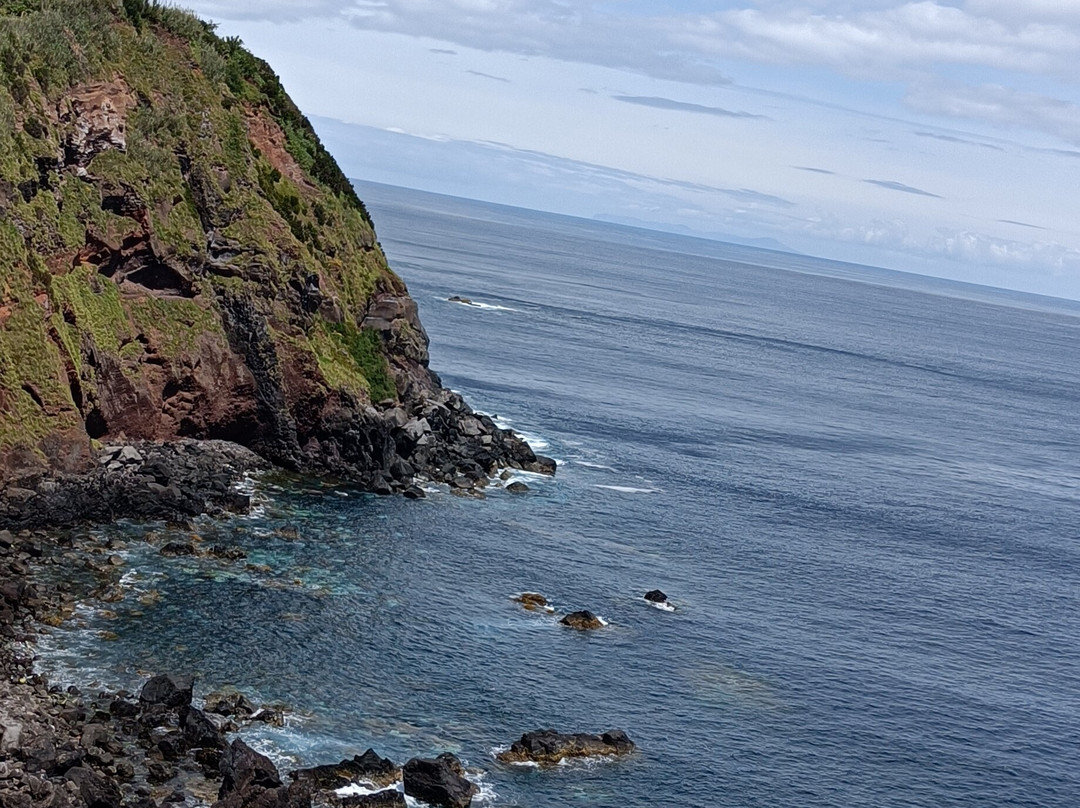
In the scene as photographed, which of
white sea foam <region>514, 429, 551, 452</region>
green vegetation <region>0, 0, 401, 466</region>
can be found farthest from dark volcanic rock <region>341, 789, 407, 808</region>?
white sea foam <region>514, 429, 551, 452</region>

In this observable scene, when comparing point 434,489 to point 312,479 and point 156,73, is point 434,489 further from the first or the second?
point 156,73

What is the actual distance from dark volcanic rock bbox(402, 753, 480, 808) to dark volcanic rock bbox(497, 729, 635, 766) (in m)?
3.84

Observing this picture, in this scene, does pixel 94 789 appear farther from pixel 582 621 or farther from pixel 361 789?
pixel 582 621

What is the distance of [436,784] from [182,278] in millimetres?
44472

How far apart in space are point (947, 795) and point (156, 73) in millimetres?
66732

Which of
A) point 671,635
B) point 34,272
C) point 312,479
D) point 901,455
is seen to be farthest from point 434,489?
point 901,455

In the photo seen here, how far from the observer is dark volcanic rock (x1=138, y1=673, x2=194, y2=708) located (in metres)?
42.0

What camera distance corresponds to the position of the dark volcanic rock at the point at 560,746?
44094 mm

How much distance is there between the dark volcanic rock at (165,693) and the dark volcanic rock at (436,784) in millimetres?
8705

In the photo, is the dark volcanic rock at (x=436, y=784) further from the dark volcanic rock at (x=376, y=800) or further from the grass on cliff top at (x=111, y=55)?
the grass on cliff top at (x=111, y=55)

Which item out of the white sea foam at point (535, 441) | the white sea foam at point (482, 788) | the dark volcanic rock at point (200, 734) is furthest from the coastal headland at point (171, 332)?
the white sea foam at point (535, 441)

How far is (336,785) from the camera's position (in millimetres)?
39281

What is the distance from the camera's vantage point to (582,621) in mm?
58375

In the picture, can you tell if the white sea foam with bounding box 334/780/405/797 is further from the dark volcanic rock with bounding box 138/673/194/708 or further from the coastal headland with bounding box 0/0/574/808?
the dark volcanic rock with bounding box 138/673/194/708
